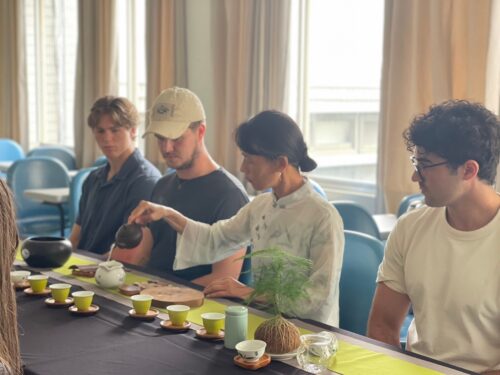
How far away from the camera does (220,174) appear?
2805mm

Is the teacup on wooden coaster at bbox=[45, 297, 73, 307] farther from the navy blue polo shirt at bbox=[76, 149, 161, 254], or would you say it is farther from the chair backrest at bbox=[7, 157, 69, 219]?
the chair backrest at bbox=[7, 157, 69, 219]

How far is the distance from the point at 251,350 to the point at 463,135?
0.75 meters

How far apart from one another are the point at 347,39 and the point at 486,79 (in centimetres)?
143

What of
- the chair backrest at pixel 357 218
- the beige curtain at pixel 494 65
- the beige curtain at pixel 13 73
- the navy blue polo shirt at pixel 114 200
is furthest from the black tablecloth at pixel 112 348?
the beige curtain at pixel 13 73

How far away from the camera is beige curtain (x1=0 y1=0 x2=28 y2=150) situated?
7.72 m

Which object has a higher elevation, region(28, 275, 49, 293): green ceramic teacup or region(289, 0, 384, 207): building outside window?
region(289, 0, 384, 207): building outside window

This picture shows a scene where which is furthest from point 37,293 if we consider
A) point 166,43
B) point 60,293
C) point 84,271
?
point 166,43

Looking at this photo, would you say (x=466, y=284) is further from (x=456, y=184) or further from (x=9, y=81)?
(x=9, y=81)

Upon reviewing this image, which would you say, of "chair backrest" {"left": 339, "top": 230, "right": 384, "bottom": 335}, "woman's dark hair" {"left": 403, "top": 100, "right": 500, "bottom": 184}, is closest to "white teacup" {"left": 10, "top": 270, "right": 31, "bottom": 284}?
"chair backrest" {"left": 339, "top": 230, "right": 384, "bottom": 335}

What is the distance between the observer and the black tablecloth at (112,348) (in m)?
1.57

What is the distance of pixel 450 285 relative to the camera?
1.86 metres

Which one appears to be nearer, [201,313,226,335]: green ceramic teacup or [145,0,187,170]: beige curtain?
[201,313,226,335]: green ceramic teacup

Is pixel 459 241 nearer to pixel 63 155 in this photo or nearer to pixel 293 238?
pixel 293 238

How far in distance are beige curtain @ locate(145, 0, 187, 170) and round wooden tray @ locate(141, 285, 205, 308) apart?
3.60m
